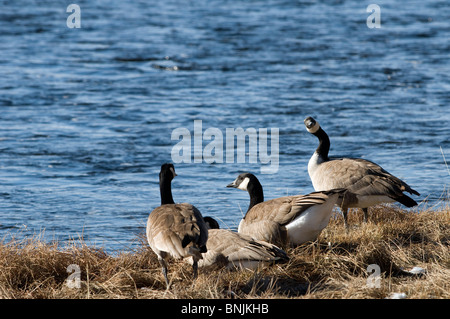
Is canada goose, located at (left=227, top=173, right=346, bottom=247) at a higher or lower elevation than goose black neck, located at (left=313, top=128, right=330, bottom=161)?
lower

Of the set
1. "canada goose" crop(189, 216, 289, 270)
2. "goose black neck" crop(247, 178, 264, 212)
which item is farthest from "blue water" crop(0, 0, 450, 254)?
"canada goose" crop(189, 216, 289, 270)

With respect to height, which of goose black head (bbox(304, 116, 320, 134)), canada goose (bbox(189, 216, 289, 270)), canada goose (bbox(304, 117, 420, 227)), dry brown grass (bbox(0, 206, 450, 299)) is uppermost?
goose black head (bbox(304, 116, 320, 134))

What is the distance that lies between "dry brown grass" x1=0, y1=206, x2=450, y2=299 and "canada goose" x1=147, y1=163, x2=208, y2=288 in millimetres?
246

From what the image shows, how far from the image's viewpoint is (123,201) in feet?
34.4

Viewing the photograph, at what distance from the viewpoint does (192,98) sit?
1672cm

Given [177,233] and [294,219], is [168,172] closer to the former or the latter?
[294,219]

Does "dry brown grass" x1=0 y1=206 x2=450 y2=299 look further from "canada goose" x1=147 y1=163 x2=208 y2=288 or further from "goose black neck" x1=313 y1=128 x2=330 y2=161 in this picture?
"goose black neck" x1=313 y1=128 x2=330 y2=161

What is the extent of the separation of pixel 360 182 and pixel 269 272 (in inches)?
84.4

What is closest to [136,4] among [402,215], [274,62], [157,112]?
[274,62]

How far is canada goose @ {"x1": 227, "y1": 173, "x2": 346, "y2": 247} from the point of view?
22.1ft

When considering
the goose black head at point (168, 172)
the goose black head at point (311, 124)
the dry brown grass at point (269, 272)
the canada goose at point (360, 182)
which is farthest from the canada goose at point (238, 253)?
the goose black head at point (311, 124)

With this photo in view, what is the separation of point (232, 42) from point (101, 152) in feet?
32.4

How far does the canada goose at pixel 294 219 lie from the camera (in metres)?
6.73

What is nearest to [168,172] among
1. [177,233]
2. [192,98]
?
[177,233]
